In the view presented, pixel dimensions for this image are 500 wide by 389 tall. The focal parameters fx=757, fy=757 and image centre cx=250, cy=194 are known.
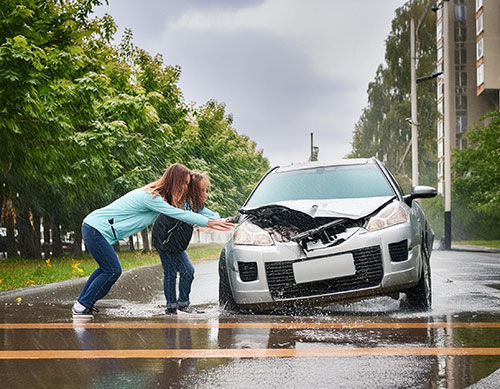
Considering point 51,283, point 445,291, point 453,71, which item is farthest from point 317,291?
point 453,71

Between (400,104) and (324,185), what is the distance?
139 feet

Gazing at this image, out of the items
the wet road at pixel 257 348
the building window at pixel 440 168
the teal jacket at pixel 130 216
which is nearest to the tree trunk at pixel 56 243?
the wet road at pixel 257 348

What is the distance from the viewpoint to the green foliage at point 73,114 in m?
15.7

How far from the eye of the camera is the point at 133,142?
28.4m

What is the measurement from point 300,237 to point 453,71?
2475 inches

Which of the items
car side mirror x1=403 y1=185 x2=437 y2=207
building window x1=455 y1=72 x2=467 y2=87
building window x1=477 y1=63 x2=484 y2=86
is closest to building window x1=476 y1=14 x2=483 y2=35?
building window x1=477 y1=63 x2=484 y2=86

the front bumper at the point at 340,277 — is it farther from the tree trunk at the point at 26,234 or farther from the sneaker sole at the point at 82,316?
the tree trunk at the point at 26,234

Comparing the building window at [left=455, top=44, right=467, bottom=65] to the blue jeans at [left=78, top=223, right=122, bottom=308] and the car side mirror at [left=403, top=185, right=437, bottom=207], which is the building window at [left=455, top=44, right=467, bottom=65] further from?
the blue jeans at [left=78, top=223, right=122, bottom=308]

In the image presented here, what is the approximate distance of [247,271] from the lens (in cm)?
734

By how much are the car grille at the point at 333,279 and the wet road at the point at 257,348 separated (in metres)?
0.28

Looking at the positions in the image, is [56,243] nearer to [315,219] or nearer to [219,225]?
[219,225]

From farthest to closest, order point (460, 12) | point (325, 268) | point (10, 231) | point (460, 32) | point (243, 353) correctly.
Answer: point (460, 12), point (460, 32), point (10, 231), point (325, 268), point (243, 353)

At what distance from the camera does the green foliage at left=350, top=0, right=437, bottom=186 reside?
162 ft

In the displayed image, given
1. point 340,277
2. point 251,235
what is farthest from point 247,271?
point 340,277
